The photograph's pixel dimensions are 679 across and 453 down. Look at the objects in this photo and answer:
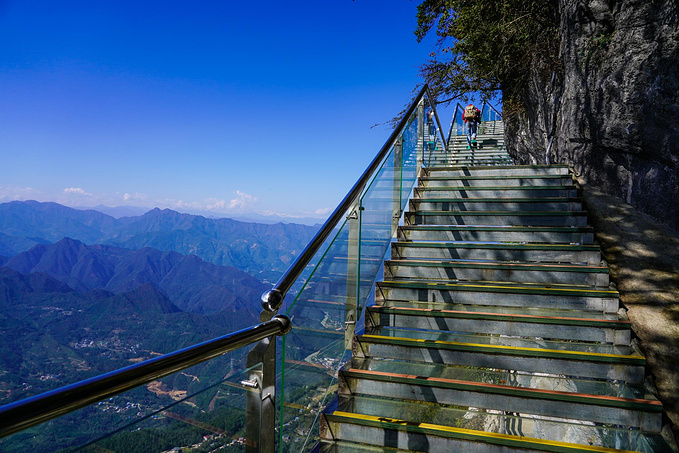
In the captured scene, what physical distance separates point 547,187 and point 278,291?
3838 mm

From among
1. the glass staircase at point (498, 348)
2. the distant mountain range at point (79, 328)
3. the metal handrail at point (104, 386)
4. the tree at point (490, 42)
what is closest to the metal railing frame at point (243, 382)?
the metal handrail at point (104, 386)

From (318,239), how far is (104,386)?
4.92 ft

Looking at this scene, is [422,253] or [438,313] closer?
[438,313]

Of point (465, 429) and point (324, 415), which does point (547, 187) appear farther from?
point (324, 415)

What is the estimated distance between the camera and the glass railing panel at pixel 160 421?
33.7 inches

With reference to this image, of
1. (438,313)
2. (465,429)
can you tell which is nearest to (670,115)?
(438,313)

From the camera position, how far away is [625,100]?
4531mm

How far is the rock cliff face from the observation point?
3.88 metres

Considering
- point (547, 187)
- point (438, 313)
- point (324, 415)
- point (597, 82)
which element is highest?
point (597, 82)

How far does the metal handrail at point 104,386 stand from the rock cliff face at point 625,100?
14.2ft

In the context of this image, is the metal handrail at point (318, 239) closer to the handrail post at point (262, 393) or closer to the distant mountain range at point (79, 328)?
the handrail post at point (262, 393)

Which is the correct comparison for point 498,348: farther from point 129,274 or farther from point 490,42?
point 129,274

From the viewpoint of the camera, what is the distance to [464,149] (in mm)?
12164

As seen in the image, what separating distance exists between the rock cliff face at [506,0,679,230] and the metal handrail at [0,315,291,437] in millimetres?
4316
